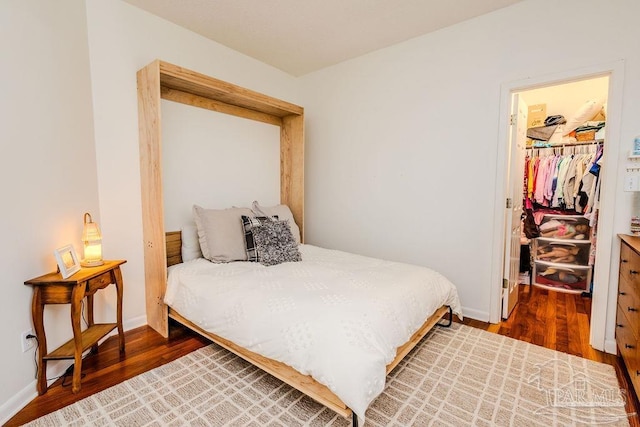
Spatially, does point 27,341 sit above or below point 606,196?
below

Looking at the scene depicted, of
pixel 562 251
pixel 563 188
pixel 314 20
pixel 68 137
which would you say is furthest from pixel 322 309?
pixel 562 251

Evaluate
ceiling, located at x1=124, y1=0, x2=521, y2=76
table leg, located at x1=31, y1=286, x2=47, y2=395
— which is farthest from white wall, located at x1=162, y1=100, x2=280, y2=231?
table leg, located at x1=31, y1=286, x2=47, y2=395

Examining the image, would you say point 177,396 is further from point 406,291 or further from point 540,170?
point 540,170

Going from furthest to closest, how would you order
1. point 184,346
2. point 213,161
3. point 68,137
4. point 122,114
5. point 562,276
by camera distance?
point 562,276
point 213,161
point 122,114
point 184,346
point 68,137

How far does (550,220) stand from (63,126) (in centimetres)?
490

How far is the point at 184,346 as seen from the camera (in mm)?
2236

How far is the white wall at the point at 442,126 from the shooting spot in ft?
6.93

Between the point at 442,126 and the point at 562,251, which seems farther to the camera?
the point at 562,251

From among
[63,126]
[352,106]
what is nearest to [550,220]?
[352,106]

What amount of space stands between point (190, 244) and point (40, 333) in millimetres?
1145

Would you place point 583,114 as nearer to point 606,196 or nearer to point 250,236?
point 606,196

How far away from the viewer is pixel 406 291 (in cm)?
190

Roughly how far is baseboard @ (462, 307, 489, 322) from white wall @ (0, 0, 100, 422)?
10.3 ft

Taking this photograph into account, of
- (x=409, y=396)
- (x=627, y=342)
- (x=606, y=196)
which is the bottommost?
(x=409, y=396)
